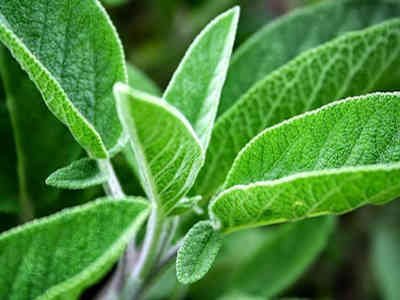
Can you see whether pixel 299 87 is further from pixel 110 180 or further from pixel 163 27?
pixel 163 27

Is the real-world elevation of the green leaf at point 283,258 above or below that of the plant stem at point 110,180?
below

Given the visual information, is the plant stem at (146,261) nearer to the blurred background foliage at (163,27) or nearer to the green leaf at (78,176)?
the green leaf at (78,176)

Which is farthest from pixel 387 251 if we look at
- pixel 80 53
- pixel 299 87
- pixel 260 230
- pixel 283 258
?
pixel 80 53

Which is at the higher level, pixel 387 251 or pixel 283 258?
pixel 283 258

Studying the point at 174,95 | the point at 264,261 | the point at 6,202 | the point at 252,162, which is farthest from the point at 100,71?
the point at 264,261

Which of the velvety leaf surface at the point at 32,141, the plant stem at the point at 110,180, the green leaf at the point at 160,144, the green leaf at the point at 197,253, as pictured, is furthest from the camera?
the velvety leaf surface at the point at 32,141

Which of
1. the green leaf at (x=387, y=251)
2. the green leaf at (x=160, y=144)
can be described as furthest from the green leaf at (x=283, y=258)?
the green leaf at (x=160, y=144)

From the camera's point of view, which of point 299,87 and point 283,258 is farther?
point 283,258
